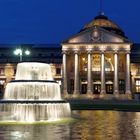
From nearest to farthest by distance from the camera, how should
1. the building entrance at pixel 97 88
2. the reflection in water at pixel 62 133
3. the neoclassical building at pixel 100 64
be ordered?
the reflection in water at pixel 62 133, the neoclassical building at pixel 100 64, the building entrance at pixel 97 88

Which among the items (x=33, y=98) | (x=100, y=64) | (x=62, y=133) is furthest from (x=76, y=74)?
(x=62, y=133)

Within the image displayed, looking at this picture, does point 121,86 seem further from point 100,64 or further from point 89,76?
point 89,76

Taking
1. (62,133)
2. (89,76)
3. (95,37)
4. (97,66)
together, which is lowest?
(62,133)

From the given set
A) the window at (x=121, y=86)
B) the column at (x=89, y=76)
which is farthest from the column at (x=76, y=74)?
the window at (x=121, y=86)

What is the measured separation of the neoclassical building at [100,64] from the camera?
9831 cm

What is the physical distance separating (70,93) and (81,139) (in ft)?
275

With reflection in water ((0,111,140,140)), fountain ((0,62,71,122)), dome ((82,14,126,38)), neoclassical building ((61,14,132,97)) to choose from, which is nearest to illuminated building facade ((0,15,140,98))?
neoclassical building ((61,14,132,97))

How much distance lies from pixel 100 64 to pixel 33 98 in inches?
3042

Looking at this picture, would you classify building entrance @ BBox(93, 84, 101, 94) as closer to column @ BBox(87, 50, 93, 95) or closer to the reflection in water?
column @ BBox(87, 50, 93, 95)

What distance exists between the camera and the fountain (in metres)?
24.4

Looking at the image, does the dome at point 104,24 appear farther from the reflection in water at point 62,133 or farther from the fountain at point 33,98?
the reflection in water at point 62,133

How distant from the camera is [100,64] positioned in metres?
102

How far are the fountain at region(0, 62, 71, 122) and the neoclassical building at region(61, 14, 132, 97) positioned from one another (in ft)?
234

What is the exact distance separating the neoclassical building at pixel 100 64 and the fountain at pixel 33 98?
234 feet
